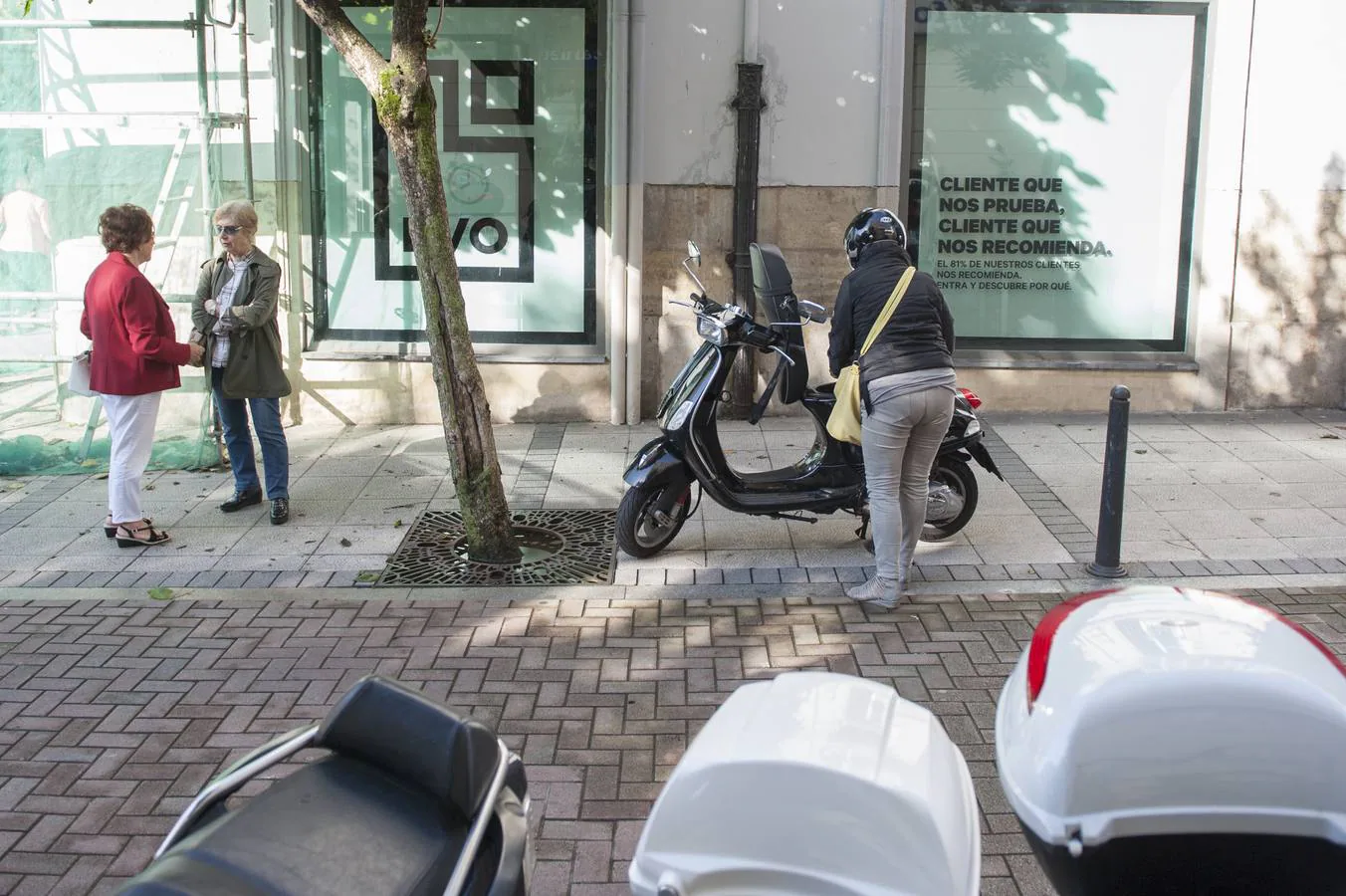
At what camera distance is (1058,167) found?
1024cm

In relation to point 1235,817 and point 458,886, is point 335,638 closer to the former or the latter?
point 458,886

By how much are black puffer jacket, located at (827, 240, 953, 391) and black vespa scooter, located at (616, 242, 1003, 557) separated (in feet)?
1.66

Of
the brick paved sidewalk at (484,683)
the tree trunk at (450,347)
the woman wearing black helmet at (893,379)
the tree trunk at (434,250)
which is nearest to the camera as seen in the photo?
the brick paved sidewalk at (484,683)

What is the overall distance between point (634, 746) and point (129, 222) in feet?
Result: 13.6

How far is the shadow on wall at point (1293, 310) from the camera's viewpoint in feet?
32.4

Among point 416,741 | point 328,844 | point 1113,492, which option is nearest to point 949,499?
point 1113,492

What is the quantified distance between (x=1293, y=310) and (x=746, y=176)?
4.14 meters

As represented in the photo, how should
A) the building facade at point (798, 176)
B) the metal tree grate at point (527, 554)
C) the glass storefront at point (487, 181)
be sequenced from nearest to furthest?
the metal tree grate at point (527, 554) → the building facade at point (798, 176) → the glass storefront at point (487, 181)

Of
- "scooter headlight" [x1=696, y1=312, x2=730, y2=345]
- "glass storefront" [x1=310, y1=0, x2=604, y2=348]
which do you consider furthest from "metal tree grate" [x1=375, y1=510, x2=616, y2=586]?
"glass storefront" [x1=310, y1=0, x2=604, y2=348]

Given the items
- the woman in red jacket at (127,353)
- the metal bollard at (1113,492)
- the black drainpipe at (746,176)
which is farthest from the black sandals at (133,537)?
the metal bollard at (1113,492)

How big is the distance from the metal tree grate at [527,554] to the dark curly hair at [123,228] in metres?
2.09

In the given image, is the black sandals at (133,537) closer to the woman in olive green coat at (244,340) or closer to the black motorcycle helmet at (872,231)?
the woman in olive green coat at (244,340)

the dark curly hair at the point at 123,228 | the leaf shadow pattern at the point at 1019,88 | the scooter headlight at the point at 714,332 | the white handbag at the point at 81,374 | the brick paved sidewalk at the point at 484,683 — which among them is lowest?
the brick paved sidewalk at the point at 484,683

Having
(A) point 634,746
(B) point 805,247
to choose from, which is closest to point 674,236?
(B) point 805,247
